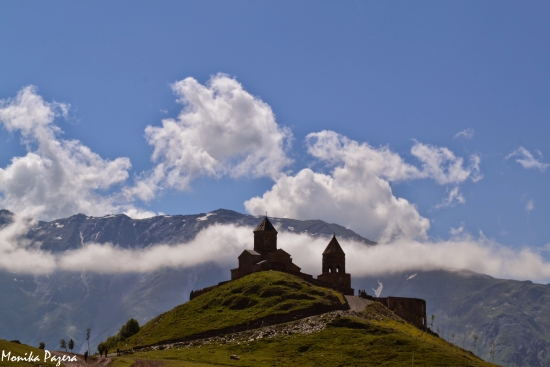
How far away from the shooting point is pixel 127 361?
8300 cm

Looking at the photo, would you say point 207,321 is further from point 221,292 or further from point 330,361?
point 330,361

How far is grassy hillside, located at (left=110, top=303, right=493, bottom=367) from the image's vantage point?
90.3 m

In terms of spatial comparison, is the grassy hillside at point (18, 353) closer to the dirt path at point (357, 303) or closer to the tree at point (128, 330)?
the tree at point (128, 330)

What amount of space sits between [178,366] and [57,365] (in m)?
15.7

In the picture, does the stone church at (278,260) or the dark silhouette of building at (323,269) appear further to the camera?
the stone church at (278,260)

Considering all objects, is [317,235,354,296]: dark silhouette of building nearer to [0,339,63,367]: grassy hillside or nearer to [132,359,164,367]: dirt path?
[132,359,164,367]: dirt path

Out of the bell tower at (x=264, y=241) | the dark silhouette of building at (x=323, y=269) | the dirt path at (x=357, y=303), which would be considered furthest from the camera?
the bell tower at (x=264, y=241)

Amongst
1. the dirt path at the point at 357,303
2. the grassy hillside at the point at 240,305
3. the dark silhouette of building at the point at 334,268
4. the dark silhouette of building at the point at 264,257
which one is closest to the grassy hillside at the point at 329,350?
the grassy hillside at the point at 240,305

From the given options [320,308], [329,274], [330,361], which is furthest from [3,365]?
[329,274]

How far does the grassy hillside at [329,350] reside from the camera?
90.3m

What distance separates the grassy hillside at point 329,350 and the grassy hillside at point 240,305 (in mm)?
6623

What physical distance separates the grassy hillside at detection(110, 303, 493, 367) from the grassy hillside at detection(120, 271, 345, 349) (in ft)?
21.7

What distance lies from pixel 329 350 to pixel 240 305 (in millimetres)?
26569

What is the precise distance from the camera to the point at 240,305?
118 meters
